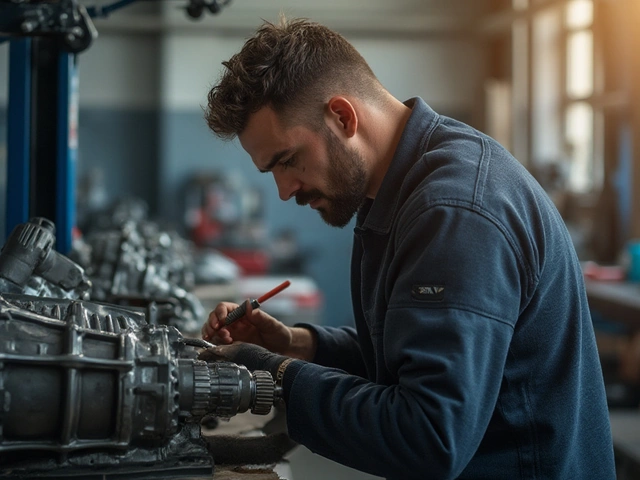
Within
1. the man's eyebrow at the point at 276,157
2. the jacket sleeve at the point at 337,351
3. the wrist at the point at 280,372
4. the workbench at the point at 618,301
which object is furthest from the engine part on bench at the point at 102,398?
the workbench at the point at 618,301

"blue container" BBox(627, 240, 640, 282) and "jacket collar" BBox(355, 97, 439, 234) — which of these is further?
"blue container" BBox(627, 240, 640, 282)

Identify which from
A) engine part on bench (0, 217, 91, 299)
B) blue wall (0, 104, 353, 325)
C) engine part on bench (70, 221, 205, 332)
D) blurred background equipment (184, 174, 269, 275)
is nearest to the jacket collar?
engine part on bench (0, 217, 91, 299)

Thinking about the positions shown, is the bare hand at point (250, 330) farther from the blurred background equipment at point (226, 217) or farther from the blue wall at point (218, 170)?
the blue wall at point (218, 170)

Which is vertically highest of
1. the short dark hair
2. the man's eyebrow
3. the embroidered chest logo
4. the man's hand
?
the short dark hair

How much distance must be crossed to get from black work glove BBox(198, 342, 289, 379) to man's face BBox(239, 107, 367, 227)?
0.29 metres

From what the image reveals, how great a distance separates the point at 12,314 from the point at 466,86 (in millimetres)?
8454

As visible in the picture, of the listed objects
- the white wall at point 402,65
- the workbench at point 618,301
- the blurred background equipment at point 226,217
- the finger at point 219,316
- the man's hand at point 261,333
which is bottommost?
the blurred background equipment at point 226,217

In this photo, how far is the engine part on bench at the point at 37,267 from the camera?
5.07ft

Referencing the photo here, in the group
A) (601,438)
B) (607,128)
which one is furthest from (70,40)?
(607,128)

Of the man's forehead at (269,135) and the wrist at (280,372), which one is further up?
the man's forehead at (269,135)

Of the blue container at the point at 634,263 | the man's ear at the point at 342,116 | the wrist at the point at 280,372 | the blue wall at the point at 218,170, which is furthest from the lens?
the blue wall at the point at 218,170

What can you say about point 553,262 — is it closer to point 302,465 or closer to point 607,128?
point 302,465

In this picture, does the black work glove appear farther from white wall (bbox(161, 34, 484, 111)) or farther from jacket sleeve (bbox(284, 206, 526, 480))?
white wall (bbox(161, 34, 484, 111))

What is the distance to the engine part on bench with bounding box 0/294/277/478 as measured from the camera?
1106 millimetres
